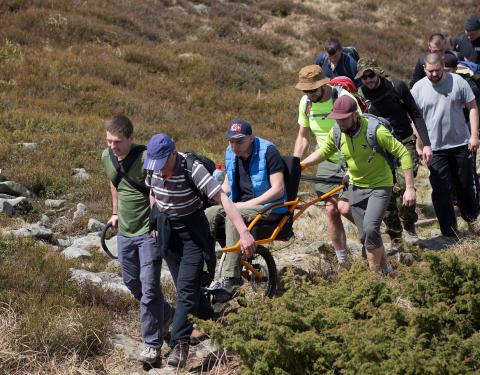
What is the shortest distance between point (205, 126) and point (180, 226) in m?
10.2

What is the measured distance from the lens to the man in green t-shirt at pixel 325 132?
7047 mm

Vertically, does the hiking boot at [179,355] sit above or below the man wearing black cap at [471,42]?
below

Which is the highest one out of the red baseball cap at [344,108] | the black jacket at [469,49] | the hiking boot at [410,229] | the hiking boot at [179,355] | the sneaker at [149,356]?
the red baseball cap at [344,108]

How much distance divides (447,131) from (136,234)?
3.88 meters

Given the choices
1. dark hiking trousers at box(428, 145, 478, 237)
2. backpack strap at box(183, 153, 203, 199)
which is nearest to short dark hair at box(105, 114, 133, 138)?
backpack strap at box(183, 153, 203, 199)

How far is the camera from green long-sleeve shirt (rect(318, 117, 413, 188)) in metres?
6.32

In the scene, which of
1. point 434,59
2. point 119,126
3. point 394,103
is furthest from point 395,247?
point 119,126

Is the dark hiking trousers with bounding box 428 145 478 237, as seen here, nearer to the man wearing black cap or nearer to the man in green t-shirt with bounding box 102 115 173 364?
the man wearing black cap

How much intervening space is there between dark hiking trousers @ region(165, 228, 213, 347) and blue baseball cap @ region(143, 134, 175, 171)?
646 millimetres

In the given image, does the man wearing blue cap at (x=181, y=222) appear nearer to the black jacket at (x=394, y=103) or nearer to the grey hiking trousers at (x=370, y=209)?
the grey hiking trousers at (x=370, y=209)

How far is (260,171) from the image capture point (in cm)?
622

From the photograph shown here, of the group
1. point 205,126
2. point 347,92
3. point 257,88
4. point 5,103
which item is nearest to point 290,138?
point 205,126

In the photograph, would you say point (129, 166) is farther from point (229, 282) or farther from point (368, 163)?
point (368, 163)

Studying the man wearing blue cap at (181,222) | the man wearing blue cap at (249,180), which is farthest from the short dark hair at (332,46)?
the man wearing blue cap at (181,222)
